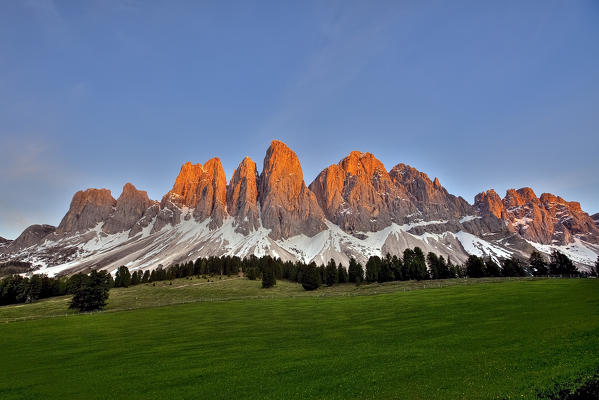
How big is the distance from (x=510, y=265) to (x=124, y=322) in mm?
131259

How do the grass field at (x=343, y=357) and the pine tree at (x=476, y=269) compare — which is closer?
the grass field at (x=343, y=357)

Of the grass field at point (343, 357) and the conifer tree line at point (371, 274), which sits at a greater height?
the conifer tree line at point (371, 274)

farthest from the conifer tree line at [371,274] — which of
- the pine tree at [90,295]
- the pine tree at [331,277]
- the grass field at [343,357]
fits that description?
the grass field at [343,357]

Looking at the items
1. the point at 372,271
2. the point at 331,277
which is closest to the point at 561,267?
the point at 372,271

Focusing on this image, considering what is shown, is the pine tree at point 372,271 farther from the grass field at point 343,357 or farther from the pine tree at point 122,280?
the pine tree at point 122,280

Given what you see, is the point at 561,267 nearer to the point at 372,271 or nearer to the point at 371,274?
the point at 372,271

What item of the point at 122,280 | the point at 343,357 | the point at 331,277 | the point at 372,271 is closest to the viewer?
the point at 343,357

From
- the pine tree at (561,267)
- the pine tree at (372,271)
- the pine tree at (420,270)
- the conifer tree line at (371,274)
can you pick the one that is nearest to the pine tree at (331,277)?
the conifer tree line at (371,274)

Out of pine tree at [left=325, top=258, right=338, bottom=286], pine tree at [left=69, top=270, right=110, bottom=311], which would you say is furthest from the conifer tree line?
pine tree at [left=69, top=270, right=110, bottom=311]

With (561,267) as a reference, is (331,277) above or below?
below

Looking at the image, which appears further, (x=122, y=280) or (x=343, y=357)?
(x=122, y=280)

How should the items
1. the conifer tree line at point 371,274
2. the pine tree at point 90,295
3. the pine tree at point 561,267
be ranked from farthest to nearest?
1. the pine tree at point 561,267
2. the conifer tree line at point 371,274
3. the pine tree at point 90,295

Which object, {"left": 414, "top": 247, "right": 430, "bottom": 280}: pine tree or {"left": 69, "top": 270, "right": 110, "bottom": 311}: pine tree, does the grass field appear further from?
{"left": 414, "top": 247, "right": 430, "bottom": 280}: pine tree

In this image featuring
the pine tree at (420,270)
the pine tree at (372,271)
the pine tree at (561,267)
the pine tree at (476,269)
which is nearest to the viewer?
the pine tree at (476,269)
